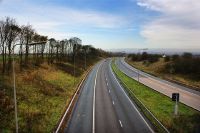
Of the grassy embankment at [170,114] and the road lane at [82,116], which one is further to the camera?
the grassy embankment at [170,114]

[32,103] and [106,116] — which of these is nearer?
[106,116]

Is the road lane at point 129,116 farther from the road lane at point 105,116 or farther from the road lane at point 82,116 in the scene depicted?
the road lane at point 82,116

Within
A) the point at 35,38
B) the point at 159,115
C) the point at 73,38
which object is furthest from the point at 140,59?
the point at 159,115

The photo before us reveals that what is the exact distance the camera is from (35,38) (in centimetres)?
7838

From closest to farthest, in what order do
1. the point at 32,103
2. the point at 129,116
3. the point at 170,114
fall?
1. the point at 129,116
2. the point at 170,114
3. the point at 32,103

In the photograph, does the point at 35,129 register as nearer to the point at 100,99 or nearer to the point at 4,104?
the point at 4,104

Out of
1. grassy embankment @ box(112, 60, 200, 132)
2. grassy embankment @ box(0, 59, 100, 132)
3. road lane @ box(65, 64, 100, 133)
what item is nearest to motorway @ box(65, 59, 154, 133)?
road lane @ box(65, 64, 100, 133)

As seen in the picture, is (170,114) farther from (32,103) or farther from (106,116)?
(32,103)

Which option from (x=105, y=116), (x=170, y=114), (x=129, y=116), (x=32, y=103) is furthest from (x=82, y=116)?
(x=170, y=114)

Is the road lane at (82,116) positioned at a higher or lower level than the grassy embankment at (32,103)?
lower

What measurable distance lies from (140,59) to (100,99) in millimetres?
112805

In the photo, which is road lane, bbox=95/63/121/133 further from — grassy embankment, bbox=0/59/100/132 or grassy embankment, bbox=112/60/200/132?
grassy embankment, bbox=0/59/100/132

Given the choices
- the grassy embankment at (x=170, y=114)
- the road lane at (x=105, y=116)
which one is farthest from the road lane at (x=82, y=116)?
the grassy embankment at (x=170, y=114)

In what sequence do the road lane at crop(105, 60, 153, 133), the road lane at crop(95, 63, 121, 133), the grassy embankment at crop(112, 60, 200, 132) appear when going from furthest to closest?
1. the grassy embankment at crop(112, 60, 200, 132)
2. the road lane at crop(105, 60, 153, 133)
3. the road lane at crop(95, 63, 121, 133)
